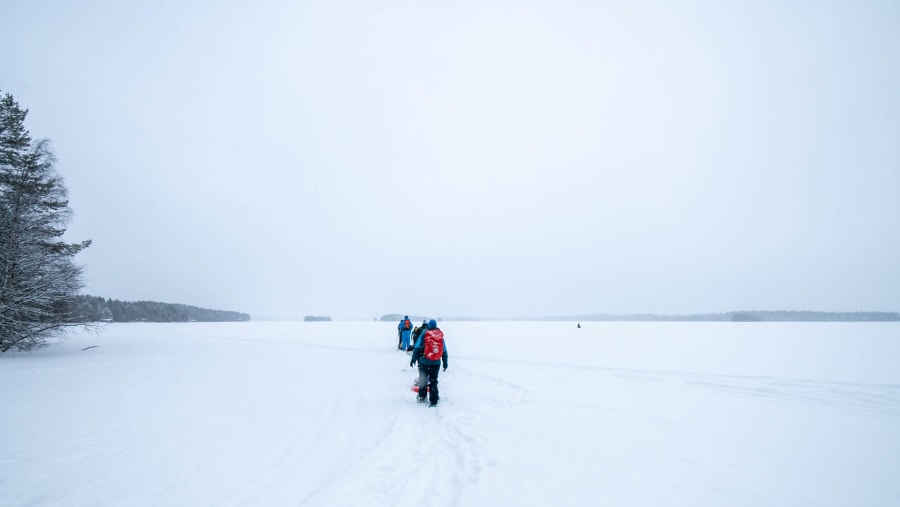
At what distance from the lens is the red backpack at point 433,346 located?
28.8ft

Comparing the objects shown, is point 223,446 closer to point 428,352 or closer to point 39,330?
Answer: point 428,352

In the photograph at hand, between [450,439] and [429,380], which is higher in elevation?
[429,380]

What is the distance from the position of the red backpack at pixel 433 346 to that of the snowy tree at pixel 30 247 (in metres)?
18.3

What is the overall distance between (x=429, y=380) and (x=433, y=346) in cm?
88

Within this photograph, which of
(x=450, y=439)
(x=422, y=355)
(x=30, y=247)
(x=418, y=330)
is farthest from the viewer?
(x=30, y=247)

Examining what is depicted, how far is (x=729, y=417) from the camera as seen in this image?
24.9 feet

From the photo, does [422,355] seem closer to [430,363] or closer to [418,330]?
[430,363]

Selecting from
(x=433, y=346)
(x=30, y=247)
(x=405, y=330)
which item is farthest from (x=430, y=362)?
(x=30, y=247)

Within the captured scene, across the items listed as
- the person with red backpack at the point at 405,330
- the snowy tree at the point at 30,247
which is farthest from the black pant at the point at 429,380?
the snowy tree at the point at 30,247

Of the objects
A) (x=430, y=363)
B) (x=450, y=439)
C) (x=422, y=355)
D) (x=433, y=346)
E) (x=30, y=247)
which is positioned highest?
(x=30, y=247)

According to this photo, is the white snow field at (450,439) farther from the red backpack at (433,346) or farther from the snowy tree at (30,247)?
the snowy tree at (30,247)

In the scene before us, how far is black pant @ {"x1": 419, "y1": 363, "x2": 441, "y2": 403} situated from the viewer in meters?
8.68

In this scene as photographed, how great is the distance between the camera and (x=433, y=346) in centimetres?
879

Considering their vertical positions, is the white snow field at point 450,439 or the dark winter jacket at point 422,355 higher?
the dark winter jacket at point 422,355
